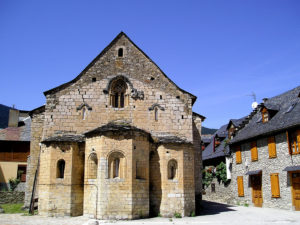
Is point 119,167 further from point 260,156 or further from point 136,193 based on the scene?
point 260,156

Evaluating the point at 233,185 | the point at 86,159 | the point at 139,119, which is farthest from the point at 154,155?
the point at 233,185

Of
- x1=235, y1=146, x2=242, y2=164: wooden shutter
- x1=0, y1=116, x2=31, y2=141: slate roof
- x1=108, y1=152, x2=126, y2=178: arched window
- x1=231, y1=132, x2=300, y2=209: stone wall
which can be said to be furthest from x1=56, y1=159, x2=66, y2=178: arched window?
x1=0, y1=116, x2=31, y2=141: slate roof

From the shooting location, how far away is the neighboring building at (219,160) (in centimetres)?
2801

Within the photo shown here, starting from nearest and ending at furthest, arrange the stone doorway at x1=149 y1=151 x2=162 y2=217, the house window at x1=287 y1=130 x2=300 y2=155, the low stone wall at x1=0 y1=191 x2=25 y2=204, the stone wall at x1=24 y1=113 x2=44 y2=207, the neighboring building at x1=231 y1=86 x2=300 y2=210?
the stone doorway at x1=149 y1=151 x2=162 y2=217
the stone wall at x1=24 y1=113 x2=44 y2=207
the house window at x1=287 y1=130 x2=300 y2=155
the neighboring building at x1=231 y1=86 x2=300 y2=210
the low stone wall at x1=0 y1=191 x2=25 y2=204

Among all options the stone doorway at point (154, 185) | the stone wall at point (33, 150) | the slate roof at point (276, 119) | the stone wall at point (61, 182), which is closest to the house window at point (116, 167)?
the stone doorway at point (154, 185)

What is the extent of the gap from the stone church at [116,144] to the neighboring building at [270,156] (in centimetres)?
593

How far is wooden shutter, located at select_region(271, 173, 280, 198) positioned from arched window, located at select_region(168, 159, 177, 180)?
8628 millimetres

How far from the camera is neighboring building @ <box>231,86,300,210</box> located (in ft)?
66.2

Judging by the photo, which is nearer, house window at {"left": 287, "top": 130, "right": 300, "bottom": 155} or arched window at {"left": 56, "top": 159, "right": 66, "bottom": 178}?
arched window at {"left": 56, "top": 159, "right": 66, "bottom": 178}

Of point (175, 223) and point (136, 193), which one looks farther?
point (136, 193)

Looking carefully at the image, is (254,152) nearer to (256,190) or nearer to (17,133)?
(256,190)

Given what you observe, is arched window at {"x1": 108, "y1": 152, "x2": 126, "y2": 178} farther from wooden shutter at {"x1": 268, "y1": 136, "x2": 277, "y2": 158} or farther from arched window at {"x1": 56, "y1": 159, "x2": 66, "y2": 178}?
wooden shutter at {"x1": 268, "y1": 136, "x2": 277, "y2": 158}

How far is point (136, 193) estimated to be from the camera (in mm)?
15602

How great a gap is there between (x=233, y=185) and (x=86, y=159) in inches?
616
